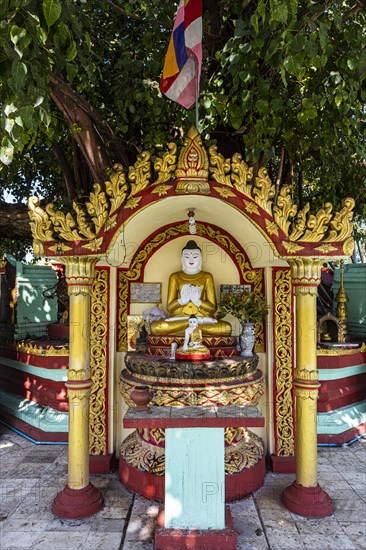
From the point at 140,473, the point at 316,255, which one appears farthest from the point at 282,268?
the point at 140,473

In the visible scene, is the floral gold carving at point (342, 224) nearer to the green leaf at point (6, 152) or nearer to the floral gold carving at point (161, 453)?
the floral gold carving at point (161, 453)

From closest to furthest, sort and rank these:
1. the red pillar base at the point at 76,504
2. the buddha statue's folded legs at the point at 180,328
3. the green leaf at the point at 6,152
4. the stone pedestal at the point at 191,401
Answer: the green leaf at the point at 6,152
the red pillar base at the point at 76,504
the stone pedestal at the point at 191,401
the buddha statue's folded legs at the point at 180,328

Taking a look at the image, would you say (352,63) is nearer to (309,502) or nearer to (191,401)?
(191,401)

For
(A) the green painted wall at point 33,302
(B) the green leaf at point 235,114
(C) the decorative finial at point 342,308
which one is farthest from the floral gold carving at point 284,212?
(A) the green painted wall at point 33,302

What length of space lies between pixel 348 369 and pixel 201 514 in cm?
398

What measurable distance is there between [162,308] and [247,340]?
4.57ft

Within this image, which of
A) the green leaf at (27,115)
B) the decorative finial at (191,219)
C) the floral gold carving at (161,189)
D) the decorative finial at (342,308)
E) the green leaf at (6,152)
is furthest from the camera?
the decorative finial at (342,308)

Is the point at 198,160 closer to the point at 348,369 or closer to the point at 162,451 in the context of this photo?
the point at 162,451

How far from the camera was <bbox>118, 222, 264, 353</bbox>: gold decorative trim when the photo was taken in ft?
19.1

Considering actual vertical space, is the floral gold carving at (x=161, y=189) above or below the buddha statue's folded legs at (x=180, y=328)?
above

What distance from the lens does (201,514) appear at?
3844mm

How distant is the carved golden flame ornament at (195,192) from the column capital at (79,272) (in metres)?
0.14

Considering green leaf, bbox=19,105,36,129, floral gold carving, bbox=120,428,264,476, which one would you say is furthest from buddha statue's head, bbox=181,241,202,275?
green leaf, bbox=19,105,36,129

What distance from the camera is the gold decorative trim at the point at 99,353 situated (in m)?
5.50
